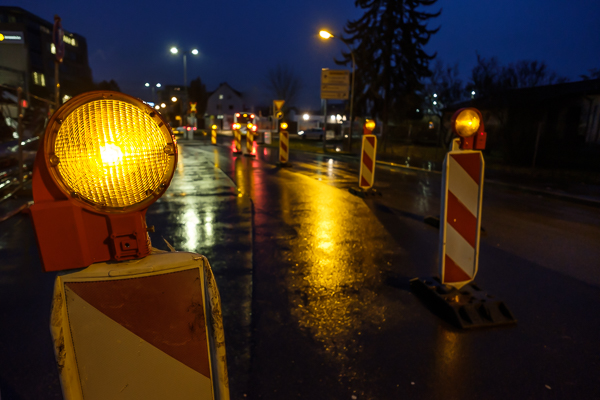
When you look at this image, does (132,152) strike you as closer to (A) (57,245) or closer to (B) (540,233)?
(A) (57,245)

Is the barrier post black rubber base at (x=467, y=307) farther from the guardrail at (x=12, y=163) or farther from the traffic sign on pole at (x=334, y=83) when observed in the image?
the traffic sign on pole at (x=334, y=83)

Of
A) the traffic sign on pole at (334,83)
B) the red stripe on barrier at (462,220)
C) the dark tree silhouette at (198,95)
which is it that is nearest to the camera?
the red stripe on barrier at (462,220)

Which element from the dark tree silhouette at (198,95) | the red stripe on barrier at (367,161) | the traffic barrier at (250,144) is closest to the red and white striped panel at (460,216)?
the red stripe on barrier at (367,161)

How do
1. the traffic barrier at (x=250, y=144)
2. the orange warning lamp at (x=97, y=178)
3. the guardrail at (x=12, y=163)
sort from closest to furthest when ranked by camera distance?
1. the orange warning lamp at (x=97, y=178)
2. the guardrail at (x=12, y=163)
3. the traffic barrier at (x=250, y=144)

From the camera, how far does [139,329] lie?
47.2 inches

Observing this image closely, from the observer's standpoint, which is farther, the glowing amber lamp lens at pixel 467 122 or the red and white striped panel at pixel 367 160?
the red and white striped panel at pixel 367 160

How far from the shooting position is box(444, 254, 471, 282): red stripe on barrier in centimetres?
366

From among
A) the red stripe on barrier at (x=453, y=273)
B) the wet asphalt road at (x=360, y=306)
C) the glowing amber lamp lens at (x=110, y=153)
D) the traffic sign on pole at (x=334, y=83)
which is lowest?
the wet asphalt road at (x=360, y=306)

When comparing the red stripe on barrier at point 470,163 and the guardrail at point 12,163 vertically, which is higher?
the red stripe on barrier at point 470,163

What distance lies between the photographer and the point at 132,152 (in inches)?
45.8

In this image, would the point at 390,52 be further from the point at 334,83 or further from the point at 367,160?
the point at 367,160

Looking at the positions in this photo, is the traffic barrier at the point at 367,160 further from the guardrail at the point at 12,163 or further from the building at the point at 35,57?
the guardrail at the point at 12,163

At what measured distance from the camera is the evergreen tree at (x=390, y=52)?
1112 inches

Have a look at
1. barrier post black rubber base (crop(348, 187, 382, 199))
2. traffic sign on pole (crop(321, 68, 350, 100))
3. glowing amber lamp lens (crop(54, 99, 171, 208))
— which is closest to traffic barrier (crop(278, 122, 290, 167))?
barrier post black rubber base (crop(348, 187, 382, 199))
